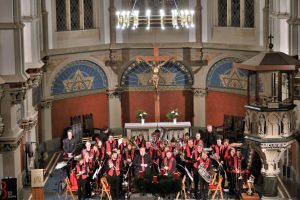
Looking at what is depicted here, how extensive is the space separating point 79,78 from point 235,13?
6921 millimetres

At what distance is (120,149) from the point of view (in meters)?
30.3

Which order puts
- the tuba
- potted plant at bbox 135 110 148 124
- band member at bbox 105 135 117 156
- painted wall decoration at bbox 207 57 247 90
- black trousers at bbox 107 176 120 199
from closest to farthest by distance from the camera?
1. the tuba
2. black trousers at bbox 107 176 120 199
3. band member at bbox 105 135 117 156
4. potted plant at bbox 135 110 148 124
5. painted wall decoration at bbox 207 57 247 90

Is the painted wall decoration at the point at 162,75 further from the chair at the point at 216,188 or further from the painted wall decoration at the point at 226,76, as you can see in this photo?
the chair at the point at 216,188

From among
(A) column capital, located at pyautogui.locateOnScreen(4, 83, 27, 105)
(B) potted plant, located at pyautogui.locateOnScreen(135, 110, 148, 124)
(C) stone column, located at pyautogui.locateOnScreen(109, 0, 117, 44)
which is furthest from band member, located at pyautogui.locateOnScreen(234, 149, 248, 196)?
(C) stone column, located at pyautogui.locateOnScreen(109, 0, 117, 44)

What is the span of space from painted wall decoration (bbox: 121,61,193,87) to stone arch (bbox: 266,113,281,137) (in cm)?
1073

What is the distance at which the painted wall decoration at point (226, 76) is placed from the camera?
35.9 metres

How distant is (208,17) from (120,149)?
919cm

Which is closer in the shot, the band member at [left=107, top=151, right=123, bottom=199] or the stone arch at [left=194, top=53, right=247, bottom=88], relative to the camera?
the band member at [left=107, top=151, right=123, bottom=199]

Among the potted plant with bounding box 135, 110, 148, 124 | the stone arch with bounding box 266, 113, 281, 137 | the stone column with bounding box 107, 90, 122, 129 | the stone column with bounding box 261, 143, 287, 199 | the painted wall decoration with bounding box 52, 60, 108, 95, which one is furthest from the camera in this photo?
the stone column with bounding box 107, 90, 122, 129

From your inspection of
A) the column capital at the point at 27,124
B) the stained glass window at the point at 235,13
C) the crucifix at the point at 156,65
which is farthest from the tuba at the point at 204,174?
the stained glass window at the point at 235,13

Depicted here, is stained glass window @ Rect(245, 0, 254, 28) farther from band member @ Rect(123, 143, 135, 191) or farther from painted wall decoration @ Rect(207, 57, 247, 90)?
band member @ Rect(123, 143, 135, 191)

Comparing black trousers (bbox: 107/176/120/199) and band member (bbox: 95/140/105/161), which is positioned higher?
band member (bbox: 95/140/105/161)

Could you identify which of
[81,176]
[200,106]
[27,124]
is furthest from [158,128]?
[81,176]

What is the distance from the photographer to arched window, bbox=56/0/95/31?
36250 millimetres
